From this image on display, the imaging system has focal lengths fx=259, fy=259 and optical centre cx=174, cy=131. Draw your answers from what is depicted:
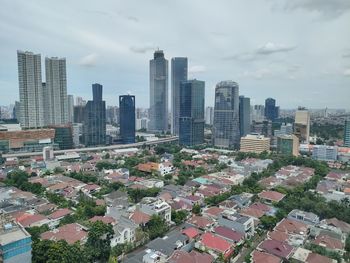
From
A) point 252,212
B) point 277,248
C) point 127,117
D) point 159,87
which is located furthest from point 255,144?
point 159,87

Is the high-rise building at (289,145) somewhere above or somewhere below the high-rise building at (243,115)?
below

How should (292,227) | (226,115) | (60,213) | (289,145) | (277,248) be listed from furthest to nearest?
1. (226,115)
2. (289,145)
3. (60,213)
4. (292,227)
5. (277,248)

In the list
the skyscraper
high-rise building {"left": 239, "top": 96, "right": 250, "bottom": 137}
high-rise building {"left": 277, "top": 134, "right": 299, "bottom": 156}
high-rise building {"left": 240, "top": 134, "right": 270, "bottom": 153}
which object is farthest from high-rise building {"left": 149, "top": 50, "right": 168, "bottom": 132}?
high-rise building {"left": 277, "top": 134, "right": 299, "bottom": 156}

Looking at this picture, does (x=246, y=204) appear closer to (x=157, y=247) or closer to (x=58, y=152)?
(x=157, y=247)

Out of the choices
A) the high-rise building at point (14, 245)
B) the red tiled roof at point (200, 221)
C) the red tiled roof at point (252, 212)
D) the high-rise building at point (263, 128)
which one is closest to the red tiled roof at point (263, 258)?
the red tiled roof at point (200, 221)

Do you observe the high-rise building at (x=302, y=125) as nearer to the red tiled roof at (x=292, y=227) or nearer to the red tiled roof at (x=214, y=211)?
the red tiled roof at (x=292, y=227)

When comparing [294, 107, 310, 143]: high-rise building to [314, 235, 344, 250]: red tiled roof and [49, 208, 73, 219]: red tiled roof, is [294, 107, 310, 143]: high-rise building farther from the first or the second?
[49, 208, 73, 219]: red tiled roof

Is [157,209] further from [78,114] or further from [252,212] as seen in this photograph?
[78,114]
